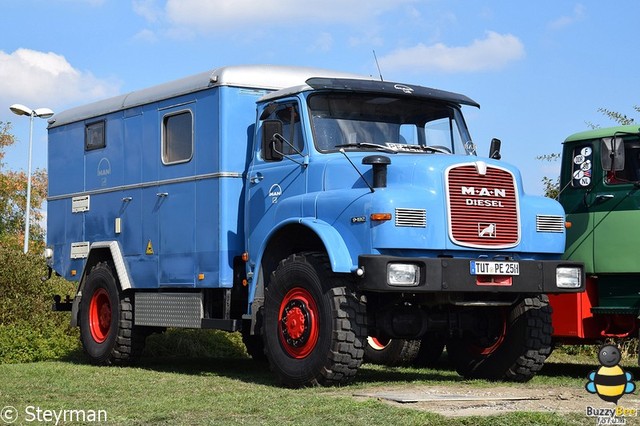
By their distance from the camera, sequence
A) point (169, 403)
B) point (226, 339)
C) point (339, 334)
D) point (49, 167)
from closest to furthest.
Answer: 1. point (169, 403)
2. point (339, 334)
3. point (49, 167)
4. point (226, 339)

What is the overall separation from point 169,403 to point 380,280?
2.18 meters

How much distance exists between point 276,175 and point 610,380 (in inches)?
186

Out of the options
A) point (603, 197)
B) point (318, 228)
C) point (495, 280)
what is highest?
point (603, 197)

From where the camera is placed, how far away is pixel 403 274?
33.4 ft

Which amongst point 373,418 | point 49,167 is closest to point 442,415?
point 373,418

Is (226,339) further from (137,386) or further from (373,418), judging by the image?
(373,418)

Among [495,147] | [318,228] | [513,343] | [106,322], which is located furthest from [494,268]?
[106,322]

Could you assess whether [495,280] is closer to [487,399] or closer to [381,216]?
[381,216]

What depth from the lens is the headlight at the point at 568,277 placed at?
36.8 ft

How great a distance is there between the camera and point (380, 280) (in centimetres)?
1006

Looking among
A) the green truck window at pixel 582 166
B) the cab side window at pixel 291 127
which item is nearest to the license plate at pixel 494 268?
the cab side window at pixel 291 127

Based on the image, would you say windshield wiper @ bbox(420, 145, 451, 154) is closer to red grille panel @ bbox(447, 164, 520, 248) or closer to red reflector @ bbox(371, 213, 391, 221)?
red grille panel @ bbox(447, 164, 520, 248)

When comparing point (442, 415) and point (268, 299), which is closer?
point (442, 415)

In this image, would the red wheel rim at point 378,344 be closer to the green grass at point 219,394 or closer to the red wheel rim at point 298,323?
the green grass at point 219,394
